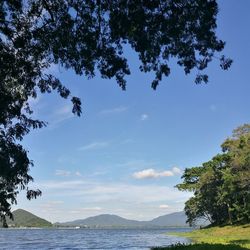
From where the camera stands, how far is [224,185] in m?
82.8

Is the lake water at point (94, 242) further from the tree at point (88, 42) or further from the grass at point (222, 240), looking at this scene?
the tree at point (88, 42)

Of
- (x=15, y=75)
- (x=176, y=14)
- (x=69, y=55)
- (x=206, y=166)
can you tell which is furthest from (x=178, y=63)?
(x=206, y=166)

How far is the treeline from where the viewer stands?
2985 inches

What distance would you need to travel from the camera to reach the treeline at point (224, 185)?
75812 millimetres

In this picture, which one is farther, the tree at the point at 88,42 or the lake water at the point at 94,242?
the lake water at the point at 94,242

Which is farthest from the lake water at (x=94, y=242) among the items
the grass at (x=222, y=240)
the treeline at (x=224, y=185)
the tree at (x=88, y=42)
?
the tree at (x=88, y=42)

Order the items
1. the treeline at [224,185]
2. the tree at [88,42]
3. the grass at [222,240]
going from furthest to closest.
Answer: the treeline at [224,185] < the grass at [222,240] < the tree at [88,42]

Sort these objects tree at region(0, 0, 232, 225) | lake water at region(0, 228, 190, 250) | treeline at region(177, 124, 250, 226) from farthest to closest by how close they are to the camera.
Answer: treeline at region(177, 124, 250, 226), lake water at region(0, 228, 190, 250), tree at region(0, 0, 232, 225)

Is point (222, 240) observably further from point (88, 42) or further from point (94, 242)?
point (88, 42)

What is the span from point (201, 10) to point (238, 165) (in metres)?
59.9

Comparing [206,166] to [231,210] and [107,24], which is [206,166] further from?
[107,24]

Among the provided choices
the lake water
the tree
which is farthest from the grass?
the tree

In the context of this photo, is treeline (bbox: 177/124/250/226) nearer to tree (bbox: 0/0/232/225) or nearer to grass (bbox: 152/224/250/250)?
grass (bbox: 152/224/250/250)

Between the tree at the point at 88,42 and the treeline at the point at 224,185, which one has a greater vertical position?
the treeline at the point at 224,185
